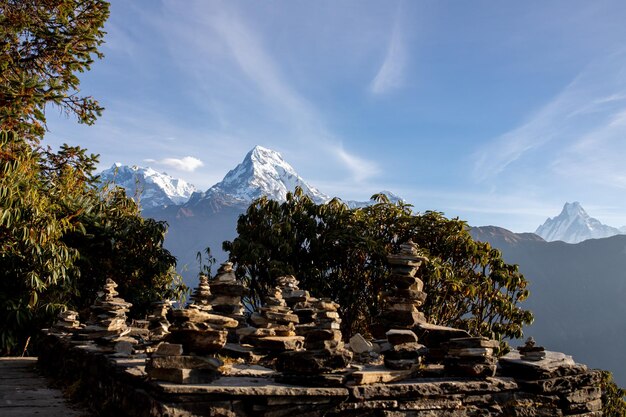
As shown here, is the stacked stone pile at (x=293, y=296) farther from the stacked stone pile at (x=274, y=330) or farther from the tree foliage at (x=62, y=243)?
the tree foliage at (x=62, y=243)

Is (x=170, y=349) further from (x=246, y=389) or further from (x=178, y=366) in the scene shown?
(x=246, y=389)

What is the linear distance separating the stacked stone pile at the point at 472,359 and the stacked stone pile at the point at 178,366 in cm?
369

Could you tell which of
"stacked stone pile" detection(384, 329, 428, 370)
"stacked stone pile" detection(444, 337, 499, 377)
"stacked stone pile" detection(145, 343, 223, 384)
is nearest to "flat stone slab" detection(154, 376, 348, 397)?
"stacked stone pile" detection(145, 343, 223, 384)

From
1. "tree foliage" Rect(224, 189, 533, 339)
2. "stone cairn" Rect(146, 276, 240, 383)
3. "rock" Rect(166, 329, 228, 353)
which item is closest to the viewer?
"stone cairn" Rect(146, 276, 240, 383)

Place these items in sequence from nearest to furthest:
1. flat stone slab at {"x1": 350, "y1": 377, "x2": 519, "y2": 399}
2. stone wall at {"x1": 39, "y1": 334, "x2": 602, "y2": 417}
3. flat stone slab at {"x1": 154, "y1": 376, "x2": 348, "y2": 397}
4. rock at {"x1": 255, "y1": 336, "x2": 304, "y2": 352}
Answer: flat stone slab at {"x1": 154, "y1": 376, "x2": 348, "y2": 397}
stone wall at {"x1": 39, "y1": 334, "x2": 602, "y2": 417}
flat stone slab at {"x1": 350, "y1": 377, "x2": 519, "y2": 399}
rock at {"x1": 255, "y1": 336, "x2": 304, "y2": 352}

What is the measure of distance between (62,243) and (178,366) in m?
9.92

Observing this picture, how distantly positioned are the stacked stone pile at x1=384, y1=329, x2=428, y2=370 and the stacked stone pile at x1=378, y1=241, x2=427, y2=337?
168 centimetres

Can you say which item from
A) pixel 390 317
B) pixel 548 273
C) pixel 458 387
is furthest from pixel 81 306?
pixel 548 273

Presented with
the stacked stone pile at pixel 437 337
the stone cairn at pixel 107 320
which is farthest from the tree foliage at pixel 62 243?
the stacked stone pile at pixel 437 337

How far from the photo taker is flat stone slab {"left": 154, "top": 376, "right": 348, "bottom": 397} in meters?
5.11

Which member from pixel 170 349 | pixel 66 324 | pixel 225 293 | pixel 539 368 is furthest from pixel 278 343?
pixel 66 324

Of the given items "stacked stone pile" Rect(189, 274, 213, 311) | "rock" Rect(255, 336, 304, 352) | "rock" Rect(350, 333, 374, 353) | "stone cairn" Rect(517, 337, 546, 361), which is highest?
"stacked stone pile" Rect(189, 274, 213, 311)

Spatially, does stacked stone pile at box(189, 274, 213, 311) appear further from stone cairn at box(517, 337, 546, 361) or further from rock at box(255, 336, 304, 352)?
stone cairn at box(517, 337, 546, 361)

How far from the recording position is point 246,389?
210 inches
